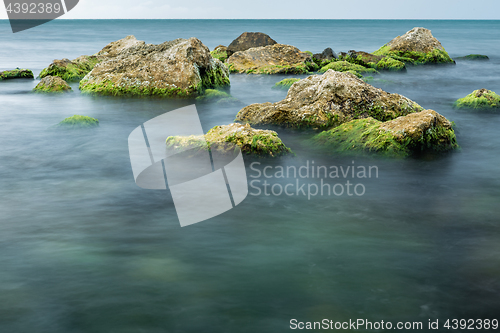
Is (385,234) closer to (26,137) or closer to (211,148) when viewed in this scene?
(211,148)

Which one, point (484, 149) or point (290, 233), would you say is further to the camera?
point (484, 149)

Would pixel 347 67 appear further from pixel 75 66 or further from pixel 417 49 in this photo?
pixel 75 66

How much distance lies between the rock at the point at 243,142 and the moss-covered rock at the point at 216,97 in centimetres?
557

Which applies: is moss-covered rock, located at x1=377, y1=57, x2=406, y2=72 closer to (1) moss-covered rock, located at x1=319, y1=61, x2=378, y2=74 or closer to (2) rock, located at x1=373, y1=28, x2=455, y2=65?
(1) moss-covered rock, located at x1=319, y1=61, x2=378, y2=74

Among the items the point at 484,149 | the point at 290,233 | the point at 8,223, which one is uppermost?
the point at 8,223

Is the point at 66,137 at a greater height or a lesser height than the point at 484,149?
greater

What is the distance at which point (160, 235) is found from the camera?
5.21 metres

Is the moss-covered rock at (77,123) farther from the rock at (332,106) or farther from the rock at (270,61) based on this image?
the rock at (270,61)

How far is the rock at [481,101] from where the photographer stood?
40.8 ft

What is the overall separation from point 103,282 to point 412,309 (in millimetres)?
Result: 2609

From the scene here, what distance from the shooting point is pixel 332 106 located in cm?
1012

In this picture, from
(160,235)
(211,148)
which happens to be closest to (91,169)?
(211,148)
